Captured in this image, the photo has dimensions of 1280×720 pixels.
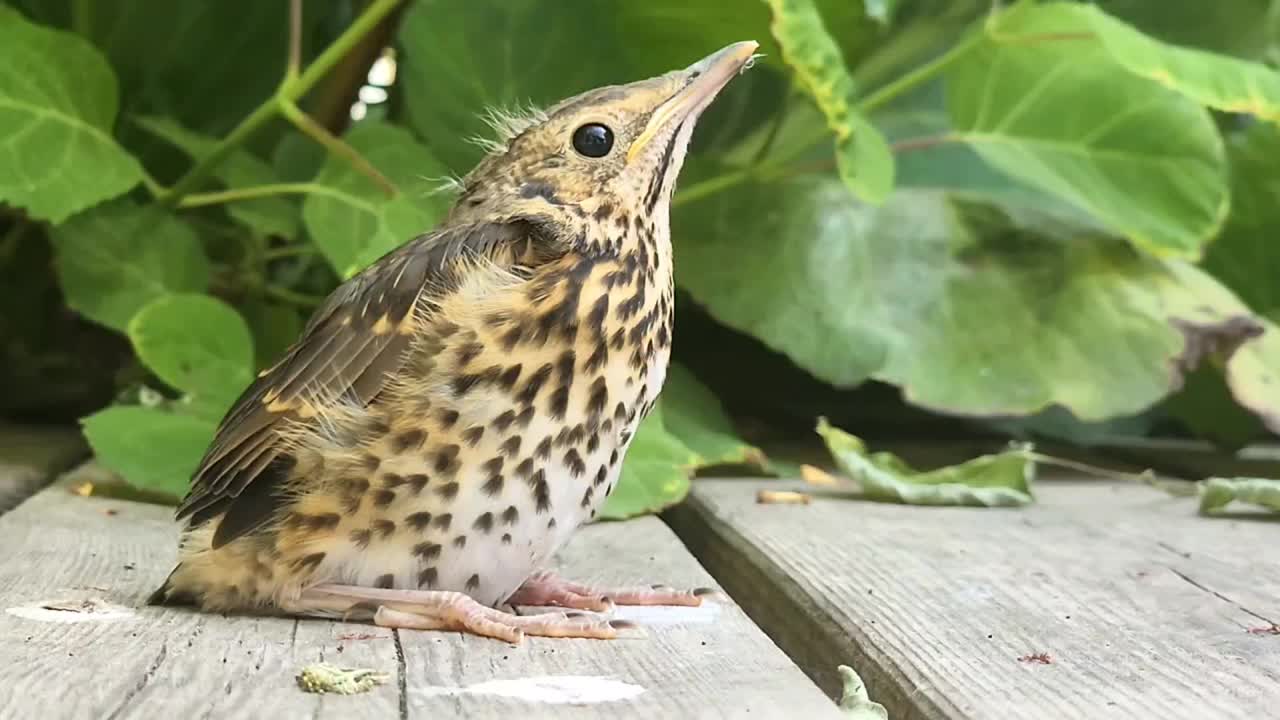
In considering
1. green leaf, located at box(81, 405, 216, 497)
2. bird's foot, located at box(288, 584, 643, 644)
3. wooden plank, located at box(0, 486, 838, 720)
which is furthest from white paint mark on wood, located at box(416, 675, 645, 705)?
green leaf, located at box(81, 405, 216, 497)

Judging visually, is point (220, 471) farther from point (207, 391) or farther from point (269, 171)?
point (269, 171)

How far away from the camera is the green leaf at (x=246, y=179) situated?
234cm

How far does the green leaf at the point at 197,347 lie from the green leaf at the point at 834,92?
0.89 metres

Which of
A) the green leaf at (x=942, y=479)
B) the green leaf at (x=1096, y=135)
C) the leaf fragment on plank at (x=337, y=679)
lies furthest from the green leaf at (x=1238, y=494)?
the leaf fragment on plank at (x=337, y=679)

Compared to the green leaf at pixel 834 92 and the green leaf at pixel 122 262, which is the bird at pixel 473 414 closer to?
the green leaf at pixel 834 92

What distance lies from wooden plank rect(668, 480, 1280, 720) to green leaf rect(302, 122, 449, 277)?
1.90 feet

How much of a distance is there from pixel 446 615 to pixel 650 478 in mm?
670

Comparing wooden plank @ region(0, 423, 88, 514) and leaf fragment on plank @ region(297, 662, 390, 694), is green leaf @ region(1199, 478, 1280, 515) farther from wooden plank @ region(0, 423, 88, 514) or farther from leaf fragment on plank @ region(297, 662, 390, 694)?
wooden plank @ region(0, 423, 88, 514)

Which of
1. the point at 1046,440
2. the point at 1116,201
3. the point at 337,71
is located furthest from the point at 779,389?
the point at 337,71

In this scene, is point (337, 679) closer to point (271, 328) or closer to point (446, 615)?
point (446, 615)

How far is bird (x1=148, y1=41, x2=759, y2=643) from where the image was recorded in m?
1.29

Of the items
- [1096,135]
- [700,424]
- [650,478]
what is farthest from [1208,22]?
[650,478]

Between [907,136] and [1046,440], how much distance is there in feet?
2.51

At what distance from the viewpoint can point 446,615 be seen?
4.18ft
